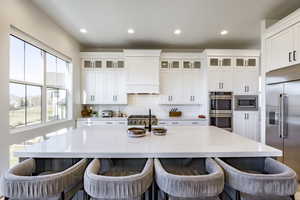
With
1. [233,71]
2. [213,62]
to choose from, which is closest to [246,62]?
[233,71]

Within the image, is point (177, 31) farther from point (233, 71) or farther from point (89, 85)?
point (89, 85)

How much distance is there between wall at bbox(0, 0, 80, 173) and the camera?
2.35 m

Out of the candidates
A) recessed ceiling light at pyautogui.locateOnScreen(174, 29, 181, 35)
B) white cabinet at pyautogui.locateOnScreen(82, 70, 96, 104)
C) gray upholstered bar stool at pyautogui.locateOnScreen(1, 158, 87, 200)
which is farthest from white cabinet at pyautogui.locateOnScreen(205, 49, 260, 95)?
gray upholstered bar stool at pyautogui.locateOnScreen(1, 158, 87, 200)

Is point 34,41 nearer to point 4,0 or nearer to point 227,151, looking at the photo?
point 4,0

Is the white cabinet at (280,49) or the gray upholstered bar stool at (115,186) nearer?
the gray upholstered bar stool at (115,186)

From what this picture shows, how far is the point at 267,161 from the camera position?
5.61ft

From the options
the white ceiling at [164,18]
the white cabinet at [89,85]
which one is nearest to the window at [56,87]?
the white cabinet at [89,85]

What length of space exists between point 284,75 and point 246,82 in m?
1.95

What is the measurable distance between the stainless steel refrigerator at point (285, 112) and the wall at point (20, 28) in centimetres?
399

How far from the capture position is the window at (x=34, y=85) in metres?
2.72

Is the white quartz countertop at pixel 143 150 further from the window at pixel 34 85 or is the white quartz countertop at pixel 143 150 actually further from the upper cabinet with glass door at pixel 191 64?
the upper cabinet with glass door at pixel 191 64

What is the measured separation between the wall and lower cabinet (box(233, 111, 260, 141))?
4209mm

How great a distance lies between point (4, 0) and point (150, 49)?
134 inches

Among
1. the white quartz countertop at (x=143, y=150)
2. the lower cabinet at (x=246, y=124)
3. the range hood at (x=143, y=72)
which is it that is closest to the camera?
the white quartz countertop at (x=143, y=150)
